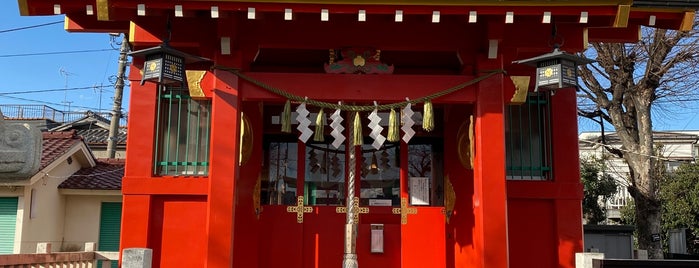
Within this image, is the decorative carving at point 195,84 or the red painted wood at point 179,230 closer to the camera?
the decorative carving at point 195,84

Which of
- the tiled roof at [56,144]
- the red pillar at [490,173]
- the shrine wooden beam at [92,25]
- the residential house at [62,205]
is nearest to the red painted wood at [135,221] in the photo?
the shrine wooden beam at [92,25]

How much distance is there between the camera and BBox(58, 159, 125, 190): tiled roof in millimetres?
14500

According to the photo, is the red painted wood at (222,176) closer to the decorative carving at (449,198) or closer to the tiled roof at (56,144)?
the decorative carving at (449,198)

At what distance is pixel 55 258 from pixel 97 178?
9.71 meters

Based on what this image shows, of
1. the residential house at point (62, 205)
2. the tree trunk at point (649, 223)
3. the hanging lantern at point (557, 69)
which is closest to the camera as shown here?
the hanging lantern at point (557, 69)

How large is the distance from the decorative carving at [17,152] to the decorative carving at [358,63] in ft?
9.74

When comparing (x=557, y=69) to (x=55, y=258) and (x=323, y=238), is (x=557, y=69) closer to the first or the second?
(x=323, y=238)

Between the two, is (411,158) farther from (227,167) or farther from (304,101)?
(227,167)

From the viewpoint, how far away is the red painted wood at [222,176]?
584cm

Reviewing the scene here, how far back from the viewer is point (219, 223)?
5871 mm

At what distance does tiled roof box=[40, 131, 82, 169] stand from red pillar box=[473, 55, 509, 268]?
11.4 metres

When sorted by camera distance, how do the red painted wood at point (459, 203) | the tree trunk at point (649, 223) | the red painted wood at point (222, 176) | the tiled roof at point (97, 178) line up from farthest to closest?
the tiled roof at point (97, 178), the tree trunk at point (649, 223), the red painted wood at point (459, 203), the red painted wood at point (222, 176)

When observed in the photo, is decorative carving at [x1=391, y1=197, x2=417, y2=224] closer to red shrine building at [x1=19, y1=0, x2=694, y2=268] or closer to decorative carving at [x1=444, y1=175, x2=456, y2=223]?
red shrine building at [x1=19, y1=0, x2=694, y2=268]

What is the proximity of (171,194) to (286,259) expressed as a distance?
1.70m
